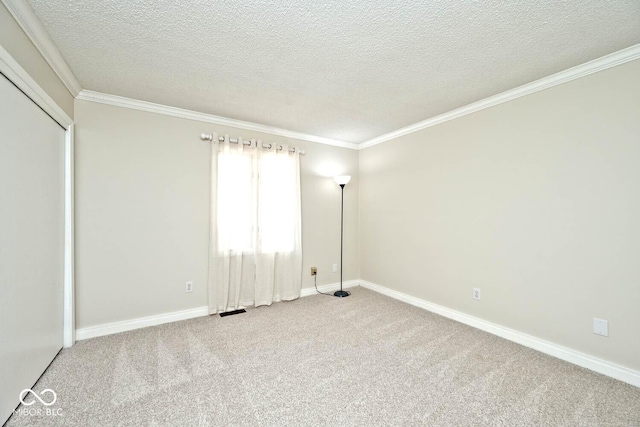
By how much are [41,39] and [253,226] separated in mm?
2317

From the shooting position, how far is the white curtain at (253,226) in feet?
10.5

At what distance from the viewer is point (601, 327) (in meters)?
2.04

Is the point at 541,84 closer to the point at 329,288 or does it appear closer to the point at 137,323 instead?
the point at 329,288

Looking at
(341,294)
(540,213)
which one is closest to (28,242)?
(341,294)

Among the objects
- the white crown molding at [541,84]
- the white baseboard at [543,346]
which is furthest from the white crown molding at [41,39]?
the white baseboard at [543,346]

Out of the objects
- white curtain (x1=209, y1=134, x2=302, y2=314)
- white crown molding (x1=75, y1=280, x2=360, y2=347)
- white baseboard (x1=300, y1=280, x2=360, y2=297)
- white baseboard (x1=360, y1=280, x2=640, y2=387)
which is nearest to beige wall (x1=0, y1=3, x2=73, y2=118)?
white curtain (x1=209, y1=134, x2=302, y2=314)

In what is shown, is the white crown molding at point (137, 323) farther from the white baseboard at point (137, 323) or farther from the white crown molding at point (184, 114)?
the white crown molding at point (184, 114)

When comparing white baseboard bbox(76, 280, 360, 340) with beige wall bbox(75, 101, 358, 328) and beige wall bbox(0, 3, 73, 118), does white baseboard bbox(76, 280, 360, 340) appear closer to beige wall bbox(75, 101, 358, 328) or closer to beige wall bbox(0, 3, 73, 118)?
beige wall bbox(75, 101, 358, 328)

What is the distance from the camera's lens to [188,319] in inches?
119

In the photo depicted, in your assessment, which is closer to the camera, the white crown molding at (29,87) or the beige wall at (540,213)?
the white crown molding at (29,87)

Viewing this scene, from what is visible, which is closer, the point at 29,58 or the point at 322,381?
the point at 29,58

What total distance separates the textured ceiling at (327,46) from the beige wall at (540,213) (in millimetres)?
376

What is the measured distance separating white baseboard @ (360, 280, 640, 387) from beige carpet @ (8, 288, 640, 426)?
78mm

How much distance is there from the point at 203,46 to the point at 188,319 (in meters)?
2.70
